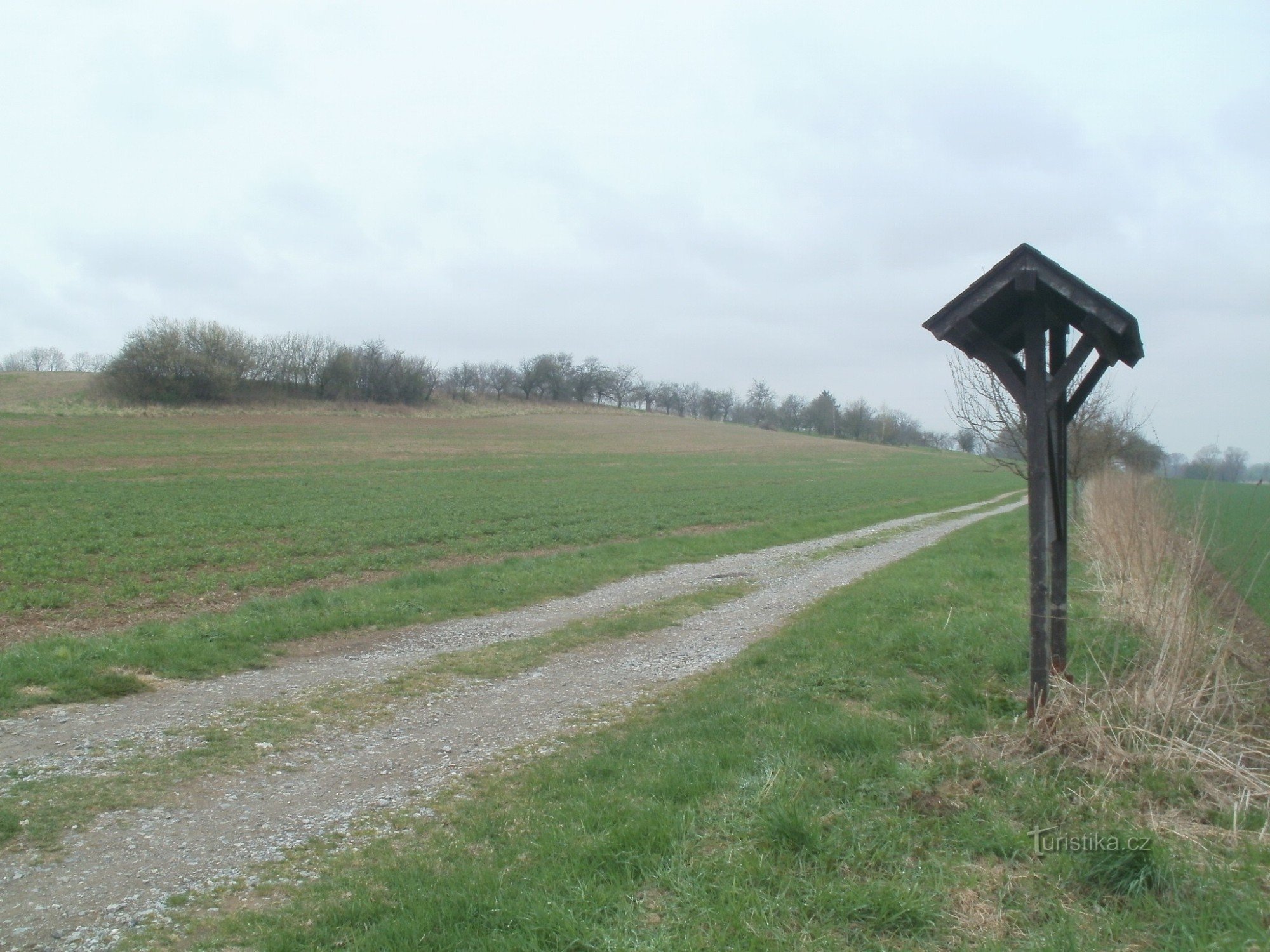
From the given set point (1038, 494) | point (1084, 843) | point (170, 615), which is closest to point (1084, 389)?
point (1038, 494)

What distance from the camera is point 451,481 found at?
37000 mm

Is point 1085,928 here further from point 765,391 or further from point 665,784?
point 765,391

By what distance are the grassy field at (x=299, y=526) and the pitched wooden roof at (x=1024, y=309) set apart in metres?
7.57

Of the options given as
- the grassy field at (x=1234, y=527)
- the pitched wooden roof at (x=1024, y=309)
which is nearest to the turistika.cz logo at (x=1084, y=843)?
the grassy field at (x=1234, y=527)

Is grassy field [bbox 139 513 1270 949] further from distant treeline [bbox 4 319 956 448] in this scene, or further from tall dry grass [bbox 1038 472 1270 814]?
distant treeline [bbox 4 319 956 448]

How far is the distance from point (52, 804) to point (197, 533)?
15.6 metres

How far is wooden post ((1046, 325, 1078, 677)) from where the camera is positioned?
238 inches

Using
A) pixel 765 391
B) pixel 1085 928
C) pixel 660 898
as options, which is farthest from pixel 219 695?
pixel 765 391

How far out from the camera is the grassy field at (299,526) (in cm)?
1009

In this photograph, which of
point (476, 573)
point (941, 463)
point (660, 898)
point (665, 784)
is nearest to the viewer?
point (660, 898)

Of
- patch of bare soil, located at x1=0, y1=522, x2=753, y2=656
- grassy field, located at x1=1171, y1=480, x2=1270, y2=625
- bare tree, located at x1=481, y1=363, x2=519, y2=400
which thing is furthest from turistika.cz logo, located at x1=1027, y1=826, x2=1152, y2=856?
bare tree, located at x1=481, y1=363, x2=519, y2=400

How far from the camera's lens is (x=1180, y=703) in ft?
16.8

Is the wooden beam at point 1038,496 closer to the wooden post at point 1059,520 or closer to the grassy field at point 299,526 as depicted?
the wooden post at point 1059,520

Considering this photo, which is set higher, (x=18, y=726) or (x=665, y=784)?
(x=665, y=784)
